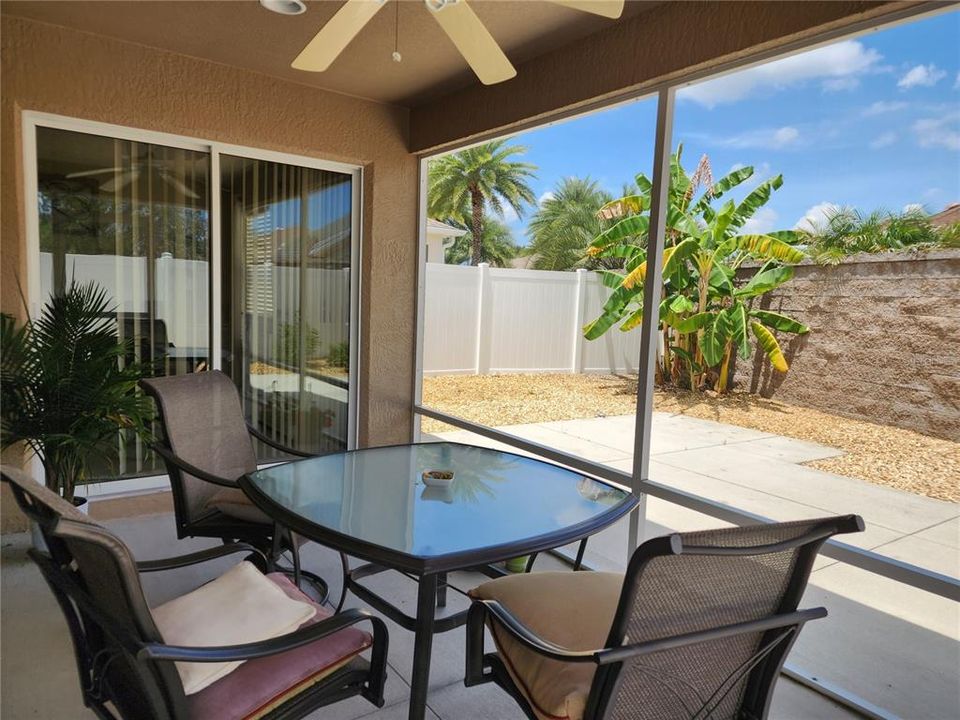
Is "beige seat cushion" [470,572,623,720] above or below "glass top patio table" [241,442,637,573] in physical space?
below

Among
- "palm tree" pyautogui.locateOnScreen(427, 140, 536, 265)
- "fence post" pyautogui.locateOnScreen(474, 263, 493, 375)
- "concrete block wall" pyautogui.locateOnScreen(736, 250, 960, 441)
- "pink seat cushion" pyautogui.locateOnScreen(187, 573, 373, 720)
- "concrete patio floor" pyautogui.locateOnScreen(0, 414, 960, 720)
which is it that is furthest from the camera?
"palm tree" pyautogui.locateOnScreen(427, 140, 536, 265)

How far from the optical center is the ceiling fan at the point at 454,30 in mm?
1833

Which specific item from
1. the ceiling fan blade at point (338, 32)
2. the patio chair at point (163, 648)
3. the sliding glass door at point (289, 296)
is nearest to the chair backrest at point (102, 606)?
the patio chair at point (163, 648)

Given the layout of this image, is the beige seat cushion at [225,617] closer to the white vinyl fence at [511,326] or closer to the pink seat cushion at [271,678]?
the pink seat cushion at [271,678]

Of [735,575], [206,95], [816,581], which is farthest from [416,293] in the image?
[735,575]

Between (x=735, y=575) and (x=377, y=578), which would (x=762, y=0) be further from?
(x=377, y=578)

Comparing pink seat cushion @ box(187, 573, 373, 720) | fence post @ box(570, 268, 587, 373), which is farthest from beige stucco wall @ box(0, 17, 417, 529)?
fence post @ box(570, 268, 587, 373)

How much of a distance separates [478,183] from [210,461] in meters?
11.0

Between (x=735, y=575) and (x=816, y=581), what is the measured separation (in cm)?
277

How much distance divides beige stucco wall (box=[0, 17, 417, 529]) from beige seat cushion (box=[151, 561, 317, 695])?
251cm

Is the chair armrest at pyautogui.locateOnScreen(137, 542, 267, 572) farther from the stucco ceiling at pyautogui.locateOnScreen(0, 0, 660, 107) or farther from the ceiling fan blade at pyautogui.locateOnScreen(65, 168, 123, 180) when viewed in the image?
the ceiling fan blade at pyautogui.locateOnScreen(65, 168, 123, 180)

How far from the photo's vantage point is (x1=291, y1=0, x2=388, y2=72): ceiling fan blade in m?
1.85

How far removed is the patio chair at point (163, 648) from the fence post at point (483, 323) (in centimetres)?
686

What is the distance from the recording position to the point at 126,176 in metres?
3.57
